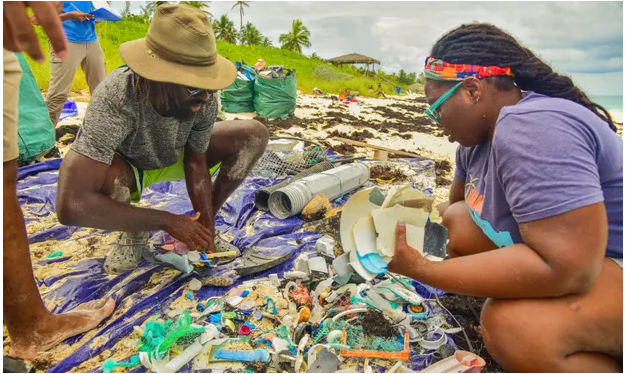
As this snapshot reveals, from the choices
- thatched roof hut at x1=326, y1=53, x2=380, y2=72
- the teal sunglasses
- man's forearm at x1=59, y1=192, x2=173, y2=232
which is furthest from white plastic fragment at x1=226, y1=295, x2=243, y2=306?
thatched roof hut at x1=326, y1=53, x2=380, y2=72

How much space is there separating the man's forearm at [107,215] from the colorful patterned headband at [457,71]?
1.44 m

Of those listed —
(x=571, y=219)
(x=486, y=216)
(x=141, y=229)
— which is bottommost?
(x=141, y=229)

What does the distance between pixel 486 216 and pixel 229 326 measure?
1228mm

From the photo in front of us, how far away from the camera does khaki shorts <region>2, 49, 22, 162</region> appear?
1.39m

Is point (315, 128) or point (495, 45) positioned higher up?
point (495, 45)

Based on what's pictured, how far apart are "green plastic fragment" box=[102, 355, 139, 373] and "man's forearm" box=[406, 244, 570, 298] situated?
116cm

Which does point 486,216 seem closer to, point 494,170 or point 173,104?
point 494,170

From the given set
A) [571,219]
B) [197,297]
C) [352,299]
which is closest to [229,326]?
[197,297]

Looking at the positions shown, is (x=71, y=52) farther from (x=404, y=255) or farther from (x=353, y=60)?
(x=353, y=60)

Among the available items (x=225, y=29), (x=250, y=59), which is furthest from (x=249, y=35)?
(x=250, y=59)

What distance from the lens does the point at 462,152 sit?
213 cm

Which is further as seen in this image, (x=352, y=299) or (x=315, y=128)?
(x=315, y=128)

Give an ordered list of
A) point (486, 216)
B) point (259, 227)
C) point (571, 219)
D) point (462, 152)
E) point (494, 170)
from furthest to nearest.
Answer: point (259, 227) → point (462, 152) → point (486, 216) → point (494, 170) → point (571, 219)

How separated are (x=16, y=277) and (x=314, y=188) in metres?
2.27
